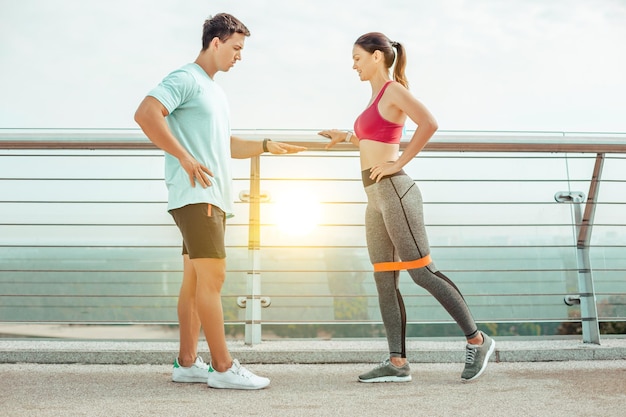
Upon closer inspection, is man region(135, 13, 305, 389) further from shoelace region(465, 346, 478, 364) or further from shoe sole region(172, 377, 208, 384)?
shoelace region(465, 346, 478, 364)

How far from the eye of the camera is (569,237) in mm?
3168

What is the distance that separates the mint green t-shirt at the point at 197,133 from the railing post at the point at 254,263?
0.58 metres

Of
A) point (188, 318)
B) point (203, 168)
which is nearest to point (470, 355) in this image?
point (188, 318)

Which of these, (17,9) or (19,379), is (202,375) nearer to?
(19,379)

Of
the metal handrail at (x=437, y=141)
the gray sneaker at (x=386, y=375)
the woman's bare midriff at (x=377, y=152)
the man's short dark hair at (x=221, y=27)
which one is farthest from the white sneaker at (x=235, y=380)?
the man's short dark hair at (x=221, y=27)

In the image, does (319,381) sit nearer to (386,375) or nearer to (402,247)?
(386,375)

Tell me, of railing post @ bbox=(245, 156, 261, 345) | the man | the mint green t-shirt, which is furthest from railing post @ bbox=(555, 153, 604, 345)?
the mint green t-shirt

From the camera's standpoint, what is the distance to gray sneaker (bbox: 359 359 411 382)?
7.96 ft

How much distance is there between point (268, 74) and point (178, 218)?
23.2 meters

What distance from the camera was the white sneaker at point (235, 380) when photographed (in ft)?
7.40

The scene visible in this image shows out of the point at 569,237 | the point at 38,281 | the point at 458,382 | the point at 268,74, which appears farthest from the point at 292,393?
the point at 268,74

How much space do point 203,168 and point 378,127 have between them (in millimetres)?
684

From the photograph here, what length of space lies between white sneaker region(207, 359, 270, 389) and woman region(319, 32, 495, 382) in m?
0.42

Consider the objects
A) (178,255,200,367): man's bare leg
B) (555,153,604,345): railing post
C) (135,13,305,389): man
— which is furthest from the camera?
(555,153,604,345): railing post
